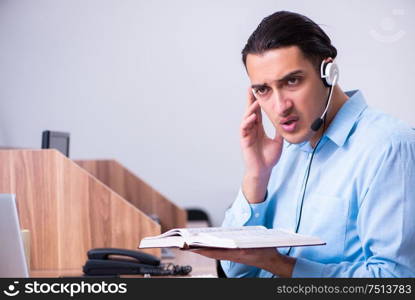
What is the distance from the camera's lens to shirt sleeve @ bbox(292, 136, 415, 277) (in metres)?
1.08

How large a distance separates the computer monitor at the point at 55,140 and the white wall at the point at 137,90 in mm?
1837

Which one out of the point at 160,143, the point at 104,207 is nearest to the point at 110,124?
the point at 160,143

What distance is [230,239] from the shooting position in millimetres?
1017

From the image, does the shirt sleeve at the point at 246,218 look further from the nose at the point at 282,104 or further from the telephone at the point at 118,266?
the telephone at the point at 118,266

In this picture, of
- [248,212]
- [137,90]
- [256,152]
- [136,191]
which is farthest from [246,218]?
[137,90]

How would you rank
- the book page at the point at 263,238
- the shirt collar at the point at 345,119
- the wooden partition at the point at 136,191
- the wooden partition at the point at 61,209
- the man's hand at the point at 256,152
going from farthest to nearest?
the wooden partition at the point at 136,191
the wooden partition at the point at 61,209
the man's hand at the point at 256,152
the shirt collar at the point at 345,119
the book page at the point at 263,238

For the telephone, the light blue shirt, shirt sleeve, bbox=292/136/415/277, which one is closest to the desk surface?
the telephone

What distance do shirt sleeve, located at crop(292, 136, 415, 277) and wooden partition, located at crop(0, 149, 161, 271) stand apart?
88 cm

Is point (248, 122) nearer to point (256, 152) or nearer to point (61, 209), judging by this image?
point (256, 152)

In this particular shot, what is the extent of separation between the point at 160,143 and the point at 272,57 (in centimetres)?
295

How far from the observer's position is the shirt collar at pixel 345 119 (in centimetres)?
124

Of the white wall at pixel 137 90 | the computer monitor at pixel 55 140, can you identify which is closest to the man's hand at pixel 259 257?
the computer monitor at pixel 55 140

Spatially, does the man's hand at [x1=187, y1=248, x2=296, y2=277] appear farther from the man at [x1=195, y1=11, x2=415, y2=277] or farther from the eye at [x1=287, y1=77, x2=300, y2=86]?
the eye at [x1=287, y1=77, x2=300, y2=86]

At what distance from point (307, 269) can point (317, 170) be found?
232 mm
